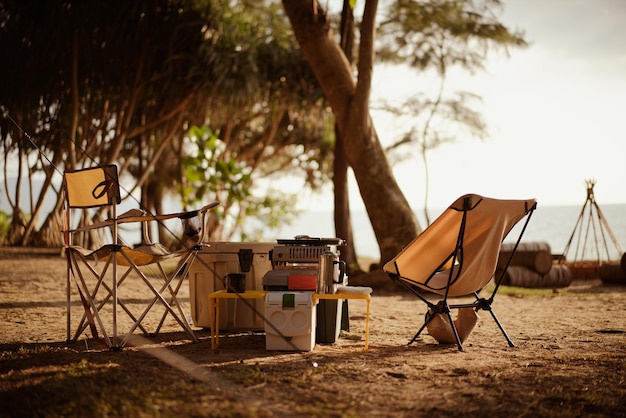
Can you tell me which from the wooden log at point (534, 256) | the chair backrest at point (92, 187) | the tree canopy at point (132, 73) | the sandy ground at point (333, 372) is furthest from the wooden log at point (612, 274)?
the chair backrest at point (92, 187)

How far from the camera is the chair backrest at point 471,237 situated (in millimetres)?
3422

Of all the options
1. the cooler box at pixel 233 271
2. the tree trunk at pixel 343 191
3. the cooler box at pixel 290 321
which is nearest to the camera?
the cooler box at pixel 290 321

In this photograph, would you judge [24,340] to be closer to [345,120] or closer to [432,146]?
[345,120]

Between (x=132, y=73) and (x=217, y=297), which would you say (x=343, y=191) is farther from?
(x=217, y=297)

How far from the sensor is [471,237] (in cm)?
356

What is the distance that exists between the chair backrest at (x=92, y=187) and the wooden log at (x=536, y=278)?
5067mm

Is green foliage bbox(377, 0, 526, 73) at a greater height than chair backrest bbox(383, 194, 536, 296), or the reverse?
green foliage bbox(377, 0, 526, 73)

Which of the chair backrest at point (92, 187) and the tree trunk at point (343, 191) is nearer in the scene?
the chair backrest at point (92, 187)

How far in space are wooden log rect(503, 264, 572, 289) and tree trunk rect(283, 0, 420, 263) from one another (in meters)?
1.41

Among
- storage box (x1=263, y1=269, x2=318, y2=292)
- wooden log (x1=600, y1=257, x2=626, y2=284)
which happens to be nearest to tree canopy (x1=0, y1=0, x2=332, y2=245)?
wooden log (x1=600, y1=257, x2=626, y2=284)

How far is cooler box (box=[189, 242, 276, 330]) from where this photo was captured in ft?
12.0

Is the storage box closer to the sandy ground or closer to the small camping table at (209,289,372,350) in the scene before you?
the small camping table at (209,289,372,350)

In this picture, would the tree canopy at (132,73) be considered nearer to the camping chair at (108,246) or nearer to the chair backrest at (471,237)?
the camping chair at (108,246)

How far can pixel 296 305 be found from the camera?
10.4ft
